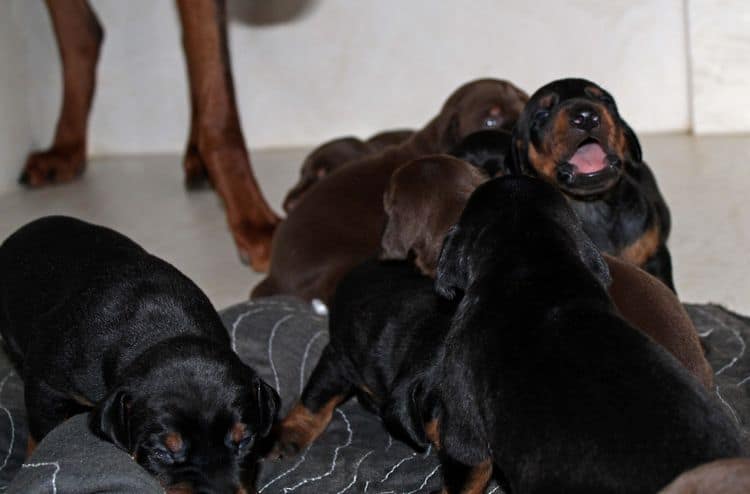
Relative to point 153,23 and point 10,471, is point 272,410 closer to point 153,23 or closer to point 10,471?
point 10,471

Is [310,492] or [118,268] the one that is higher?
[118,268]

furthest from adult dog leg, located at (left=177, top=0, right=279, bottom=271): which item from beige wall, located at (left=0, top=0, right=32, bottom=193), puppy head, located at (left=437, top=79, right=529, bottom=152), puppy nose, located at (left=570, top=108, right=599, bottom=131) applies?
beige wall, located at (left=0, top=0, right=32, bottom=193)

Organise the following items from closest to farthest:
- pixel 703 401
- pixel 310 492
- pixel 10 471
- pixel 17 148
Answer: pixel 703 401 < pixel 310 492 < pixel 10 471 < pixel 17 148

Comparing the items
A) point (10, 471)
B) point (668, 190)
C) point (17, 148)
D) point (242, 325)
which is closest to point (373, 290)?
point (242, 325)

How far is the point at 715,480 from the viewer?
5.22ft

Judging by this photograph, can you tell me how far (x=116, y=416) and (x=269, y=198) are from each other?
107 inches

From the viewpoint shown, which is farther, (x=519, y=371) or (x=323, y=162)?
(x=323, y=162)

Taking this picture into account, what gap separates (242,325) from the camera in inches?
117

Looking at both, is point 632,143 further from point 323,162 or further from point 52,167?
point 52,167

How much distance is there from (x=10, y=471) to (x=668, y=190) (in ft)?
8.85

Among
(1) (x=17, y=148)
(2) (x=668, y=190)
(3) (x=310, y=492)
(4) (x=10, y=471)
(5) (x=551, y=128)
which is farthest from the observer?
(1) (x=17, y=148)

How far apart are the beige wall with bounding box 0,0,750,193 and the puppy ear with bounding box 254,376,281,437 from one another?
3.35m

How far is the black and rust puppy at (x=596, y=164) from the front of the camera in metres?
2.87

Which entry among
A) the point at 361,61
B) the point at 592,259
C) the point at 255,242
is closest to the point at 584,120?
the point at 592,259
